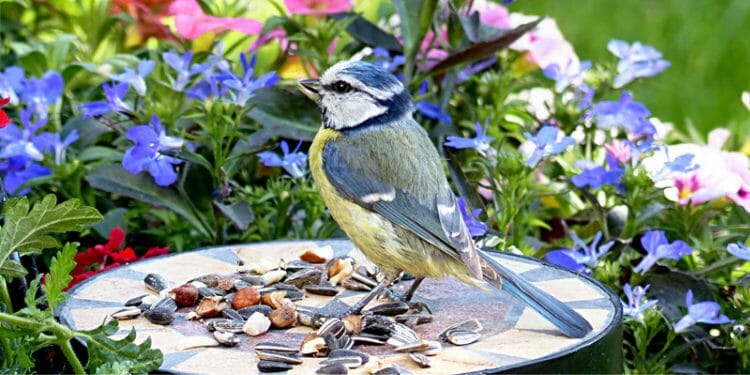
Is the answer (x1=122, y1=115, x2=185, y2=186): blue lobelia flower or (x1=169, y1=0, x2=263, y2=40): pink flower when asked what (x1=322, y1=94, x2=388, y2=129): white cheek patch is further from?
(x1=169, y1=0, x2=263, y2=40): pink flower

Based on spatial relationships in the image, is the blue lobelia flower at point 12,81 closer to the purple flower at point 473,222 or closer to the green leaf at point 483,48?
the green leaf at point 483,48

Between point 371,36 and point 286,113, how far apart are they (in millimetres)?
438

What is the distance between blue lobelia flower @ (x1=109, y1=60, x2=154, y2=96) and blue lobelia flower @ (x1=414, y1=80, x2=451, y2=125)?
0.73 meters

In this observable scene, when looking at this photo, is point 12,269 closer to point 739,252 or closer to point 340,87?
point 340,87

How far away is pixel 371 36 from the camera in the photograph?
3471 mm

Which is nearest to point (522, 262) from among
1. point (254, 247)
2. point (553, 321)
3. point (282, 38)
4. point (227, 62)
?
point (553, 321)

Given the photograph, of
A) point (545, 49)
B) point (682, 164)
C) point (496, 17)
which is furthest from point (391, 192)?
point (496, 17)

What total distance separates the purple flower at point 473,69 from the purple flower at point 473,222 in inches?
32.7

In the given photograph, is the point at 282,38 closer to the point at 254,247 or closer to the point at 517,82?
the point at 517,82

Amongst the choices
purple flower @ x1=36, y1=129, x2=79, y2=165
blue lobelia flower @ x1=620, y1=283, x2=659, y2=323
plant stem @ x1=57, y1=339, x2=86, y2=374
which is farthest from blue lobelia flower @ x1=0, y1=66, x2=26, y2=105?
blue lobelia flower @ x1=620, y1=283, x2=659, y2=323

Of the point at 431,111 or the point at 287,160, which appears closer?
the point at 287,160

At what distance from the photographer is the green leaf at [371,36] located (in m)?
3.44

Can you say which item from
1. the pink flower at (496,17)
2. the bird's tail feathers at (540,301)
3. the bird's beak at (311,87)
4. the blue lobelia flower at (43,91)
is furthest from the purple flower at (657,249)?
the blue lobelia flower at (43,91)

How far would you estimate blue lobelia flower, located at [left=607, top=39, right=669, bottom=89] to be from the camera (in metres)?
3.29
